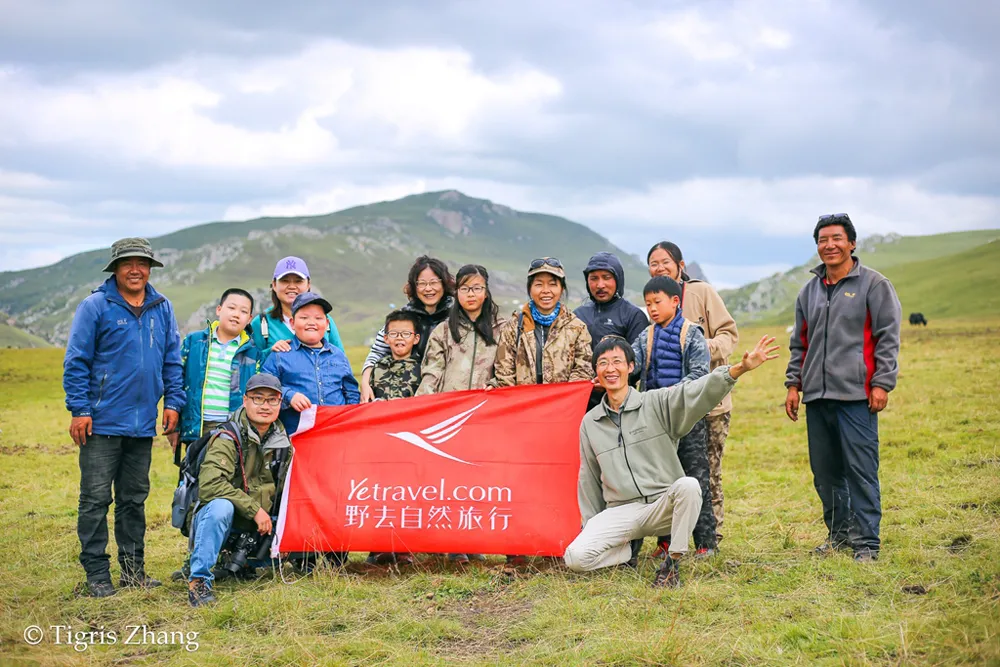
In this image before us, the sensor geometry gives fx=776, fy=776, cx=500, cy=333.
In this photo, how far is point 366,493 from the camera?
26.9 ft

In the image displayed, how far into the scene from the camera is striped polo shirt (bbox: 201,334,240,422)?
28.2 feet

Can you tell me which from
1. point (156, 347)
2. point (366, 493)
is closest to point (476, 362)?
point (366, 493)

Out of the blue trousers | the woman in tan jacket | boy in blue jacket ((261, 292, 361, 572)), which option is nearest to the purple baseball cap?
boy in blue jacket ((261, 292, 361, 572))

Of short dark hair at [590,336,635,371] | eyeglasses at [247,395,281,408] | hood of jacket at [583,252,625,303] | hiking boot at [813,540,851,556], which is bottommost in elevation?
hiking boot at [813,540,851,556]

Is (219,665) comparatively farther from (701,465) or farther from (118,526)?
(701,465)

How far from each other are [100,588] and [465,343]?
14.3 feet

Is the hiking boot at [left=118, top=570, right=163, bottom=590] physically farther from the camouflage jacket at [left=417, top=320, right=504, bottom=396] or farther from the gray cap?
the camouflage jacket at [left=417, top=320, right=504, bottom=396]

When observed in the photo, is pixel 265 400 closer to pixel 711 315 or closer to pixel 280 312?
pixel 280 312

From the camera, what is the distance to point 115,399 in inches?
306

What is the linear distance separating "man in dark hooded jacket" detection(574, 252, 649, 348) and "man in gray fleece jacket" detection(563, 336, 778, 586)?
2.60 feet

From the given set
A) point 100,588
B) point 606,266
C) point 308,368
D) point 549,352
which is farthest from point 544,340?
point 100,588

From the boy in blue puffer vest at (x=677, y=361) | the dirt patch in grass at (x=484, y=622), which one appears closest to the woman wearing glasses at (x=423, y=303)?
the boy in blue puffer vest at (x=677, y=361)

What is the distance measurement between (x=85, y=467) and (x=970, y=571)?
8.28 metres

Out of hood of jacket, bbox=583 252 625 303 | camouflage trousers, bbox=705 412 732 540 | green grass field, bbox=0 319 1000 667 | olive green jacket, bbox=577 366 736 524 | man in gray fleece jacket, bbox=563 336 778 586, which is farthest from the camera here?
camouflage trousers, bbox=705 412 732 540
